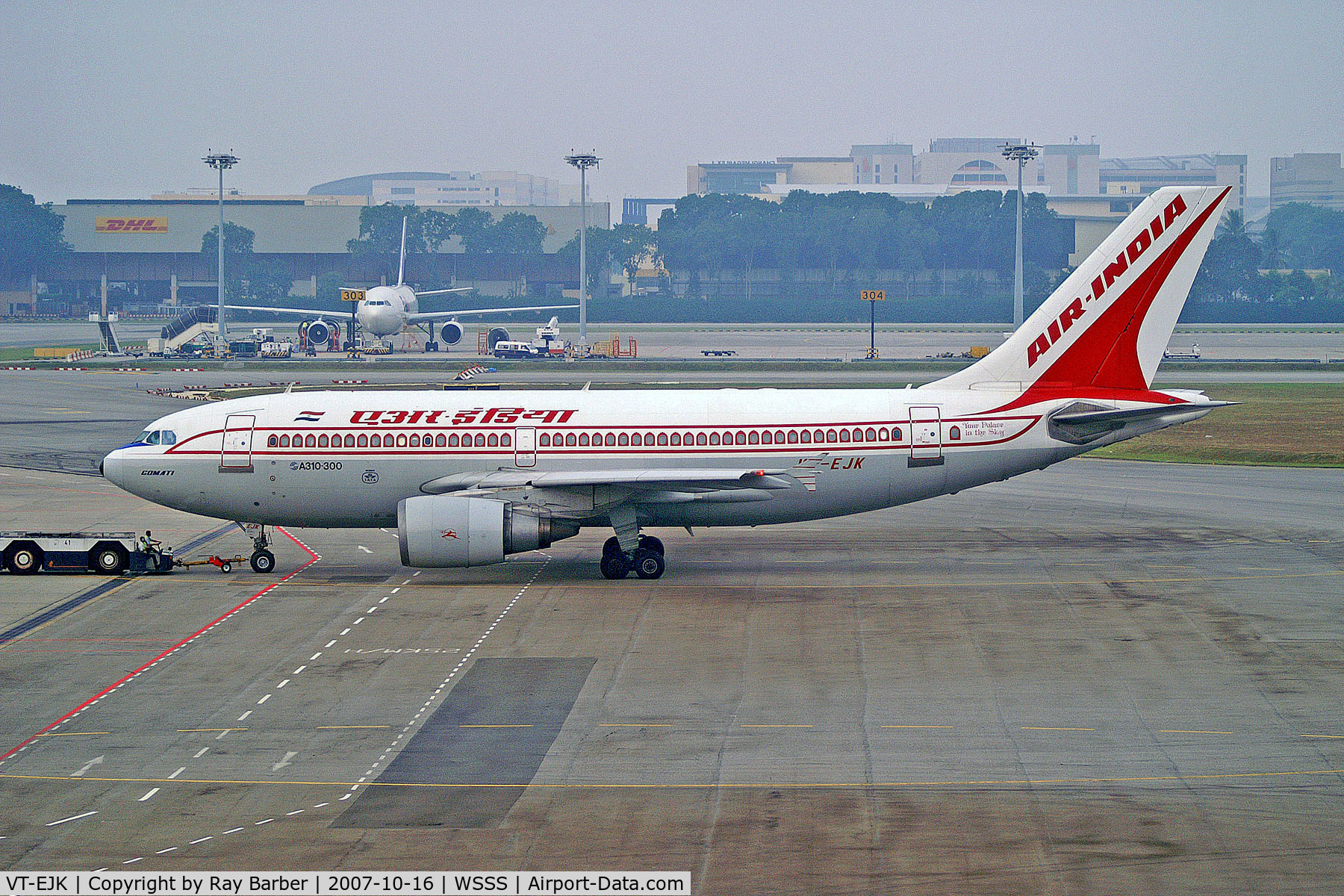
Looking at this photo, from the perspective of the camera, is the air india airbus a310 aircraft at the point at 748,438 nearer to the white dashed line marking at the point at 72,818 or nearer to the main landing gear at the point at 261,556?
the main landing gear at the point at 261,556

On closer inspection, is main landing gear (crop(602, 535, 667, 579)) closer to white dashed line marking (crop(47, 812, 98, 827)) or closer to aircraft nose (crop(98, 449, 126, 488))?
aircraft nose (crop(98, 449, 126, 488))

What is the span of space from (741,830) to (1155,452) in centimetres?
4681

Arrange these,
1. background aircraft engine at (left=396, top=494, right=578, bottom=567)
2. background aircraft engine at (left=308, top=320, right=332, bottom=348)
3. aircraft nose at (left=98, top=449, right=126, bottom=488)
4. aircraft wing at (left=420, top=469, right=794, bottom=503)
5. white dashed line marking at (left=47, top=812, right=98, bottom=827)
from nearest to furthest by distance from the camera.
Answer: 1. white dashed line marking at (left=47, top=812, right=98, bottom=827)
2. background aircraft engine at (left=396, top=494, right=578, bottom=567)
3. aircraft wing at (left=420, top=469, right=794, bottom=503)
4. aircraft nose at (left=98, top=449, right=126, bottom=488)
5. background aircraft engine at (left=308, top=320, right=332, bottom=348)

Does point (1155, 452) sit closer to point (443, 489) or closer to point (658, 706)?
point (443, 489)

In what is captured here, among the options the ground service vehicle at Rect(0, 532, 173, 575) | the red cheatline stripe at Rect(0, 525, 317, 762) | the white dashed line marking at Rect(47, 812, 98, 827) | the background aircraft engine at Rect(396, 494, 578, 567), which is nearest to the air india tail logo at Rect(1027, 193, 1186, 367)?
the background aircraft engine at Rect(396, 494, 578, 567)

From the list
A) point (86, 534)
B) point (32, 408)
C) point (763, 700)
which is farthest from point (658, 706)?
point (32, 408)

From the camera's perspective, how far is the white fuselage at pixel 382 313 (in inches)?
5123

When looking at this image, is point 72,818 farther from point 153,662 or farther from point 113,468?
point 113,468

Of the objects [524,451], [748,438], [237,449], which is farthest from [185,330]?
[748,438]

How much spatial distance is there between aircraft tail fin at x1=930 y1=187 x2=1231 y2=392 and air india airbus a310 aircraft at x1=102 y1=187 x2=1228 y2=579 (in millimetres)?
48

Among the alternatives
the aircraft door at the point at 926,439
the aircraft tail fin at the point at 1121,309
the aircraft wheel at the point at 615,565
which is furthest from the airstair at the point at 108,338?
the aircraft tail fin at the point at 1121,309

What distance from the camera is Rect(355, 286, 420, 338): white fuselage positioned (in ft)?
427

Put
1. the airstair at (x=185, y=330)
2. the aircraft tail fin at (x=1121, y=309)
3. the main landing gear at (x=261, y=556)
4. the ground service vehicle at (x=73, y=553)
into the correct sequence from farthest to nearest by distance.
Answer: the airstair at (x=185, y=330) → the main landing gear at (x=261, y=556) → the ground service vehicle at (x=73, y=553) → the aircraft tail fin at (x=1121, y=309)

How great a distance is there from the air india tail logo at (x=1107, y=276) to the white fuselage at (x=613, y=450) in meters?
1.65
